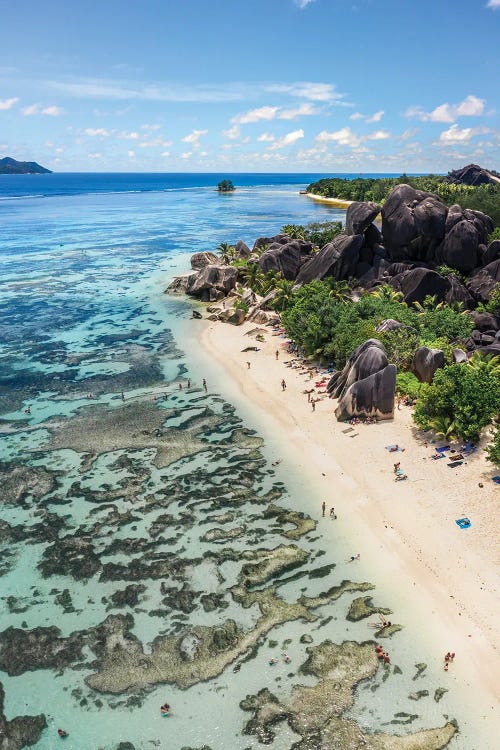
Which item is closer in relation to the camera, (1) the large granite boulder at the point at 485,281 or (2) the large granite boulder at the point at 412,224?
(1) the large granite boulder at the point at 485,281

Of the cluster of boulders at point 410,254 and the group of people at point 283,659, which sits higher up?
the cluster of boulders at point 410,254

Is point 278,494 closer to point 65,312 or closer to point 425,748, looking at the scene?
point 425,748

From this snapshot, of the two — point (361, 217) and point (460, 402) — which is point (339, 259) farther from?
point (460, 402)

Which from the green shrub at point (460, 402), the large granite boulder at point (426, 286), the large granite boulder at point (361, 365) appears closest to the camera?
the green shrub at point (460, 402)

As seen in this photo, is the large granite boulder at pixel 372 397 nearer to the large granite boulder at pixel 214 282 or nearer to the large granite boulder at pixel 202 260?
the large granite boulder at pixel 214 282

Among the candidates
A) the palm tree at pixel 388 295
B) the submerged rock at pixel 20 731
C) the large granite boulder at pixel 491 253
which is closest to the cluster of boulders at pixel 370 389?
the palm tree at pixel 388 295

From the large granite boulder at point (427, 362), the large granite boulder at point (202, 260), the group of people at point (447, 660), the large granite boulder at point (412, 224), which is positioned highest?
the large granite boulder at point (412, 224)

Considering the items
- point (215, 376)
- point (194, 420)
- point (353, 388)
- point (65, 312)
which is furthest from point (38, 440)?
point (65, 312)
